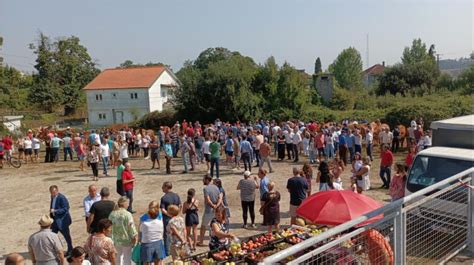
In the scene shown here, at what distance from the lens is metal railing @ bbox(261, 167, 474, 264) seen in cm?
404

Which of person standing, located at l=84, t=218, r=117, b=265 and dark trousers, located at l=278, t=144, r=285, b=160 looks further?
dark trousers, located at l=278, t=144, r=285, b=160

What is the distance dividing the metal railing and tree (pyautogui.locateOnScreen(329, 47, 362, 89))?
79792 mm

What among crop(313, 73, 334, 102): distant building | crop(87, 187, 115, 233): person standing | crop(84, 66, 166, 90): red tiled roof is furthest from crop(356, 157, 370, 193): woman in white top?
crop(84, 66, 166, 90): red tiled roof

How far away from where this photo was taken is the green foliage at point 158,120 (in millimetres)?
40781

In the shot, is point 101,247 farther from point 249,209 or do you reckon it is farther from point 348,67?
point 348,67

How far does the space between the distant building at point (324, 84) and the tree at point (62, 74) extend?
35957mm

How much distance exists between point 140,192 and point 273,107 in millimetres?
21429

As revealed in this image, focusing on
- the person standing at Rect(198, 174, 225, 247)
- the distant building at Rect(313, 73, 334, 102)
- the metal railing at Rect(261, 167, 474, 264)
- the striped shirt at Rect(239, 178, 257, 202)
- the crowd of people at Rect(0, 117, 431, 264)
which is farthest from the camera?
the distant building at Rect(313, 73, 334, 102)

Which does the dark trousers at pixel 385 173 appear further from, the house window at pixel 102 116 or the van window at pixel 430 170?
the house window at pixel 102 116

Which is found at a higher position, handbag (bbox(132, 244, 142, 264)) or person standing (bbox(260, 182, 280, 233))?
person standing (bbox(260, 182, 280, 233))

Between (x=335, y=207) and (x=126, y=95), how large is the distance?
51378mm

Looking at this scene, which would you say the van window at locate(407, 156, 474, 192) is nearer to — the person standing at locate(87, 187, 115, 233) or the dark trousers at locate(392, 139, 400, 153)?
the person standing at locate(87, 187, 115, 233)

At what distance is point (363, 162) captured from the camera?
12141mm

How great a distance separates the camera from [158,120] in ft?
138
